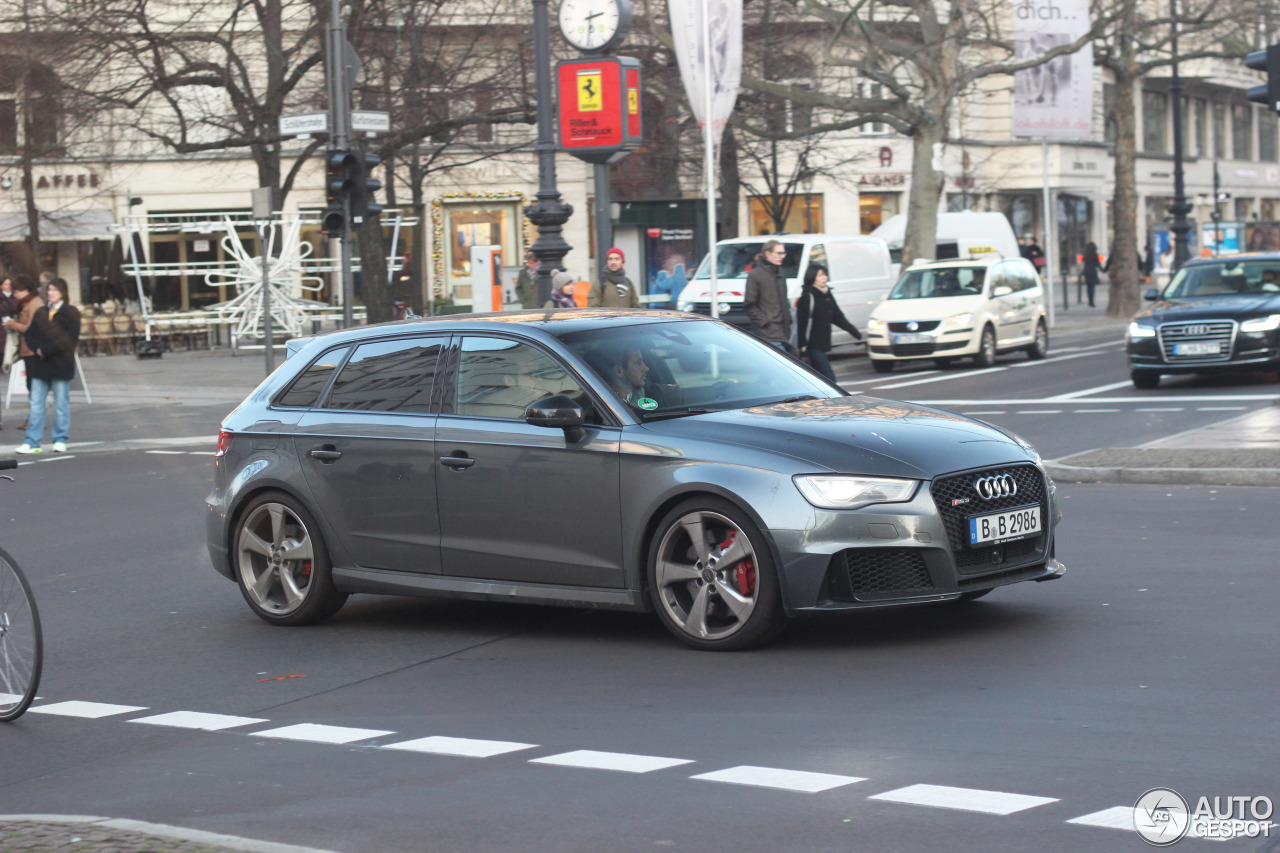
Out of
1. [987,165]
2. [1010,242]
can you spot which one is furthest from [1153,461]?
[987,165]

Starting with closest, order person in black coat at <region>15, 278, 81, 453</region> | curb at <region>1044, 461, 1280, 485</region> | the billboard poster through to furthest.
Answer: curb at <region>1044, 461, 1280, 485</region>
person in black coat at <region>15, 278, 81, 453</region>
the billboard poster

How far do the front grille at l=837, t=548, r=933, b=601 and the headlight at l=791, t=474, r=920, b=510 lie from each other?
0.66 ft

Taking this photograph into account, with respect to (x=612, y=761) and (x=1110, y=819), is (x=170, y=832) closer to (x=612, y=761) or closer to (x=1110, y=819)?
(x=612, y=761)

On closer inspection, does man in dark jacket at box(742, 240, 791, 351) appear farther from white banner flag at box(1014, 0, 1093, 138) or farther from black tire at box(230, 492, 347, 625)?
white banner flag at box(1014, 0, 1093, 138)

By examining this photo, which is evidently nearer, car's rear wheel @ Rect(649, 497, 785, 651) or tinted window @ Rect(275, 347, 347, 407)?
car's rear wheel @ Rect(649, 497, 785, 651)

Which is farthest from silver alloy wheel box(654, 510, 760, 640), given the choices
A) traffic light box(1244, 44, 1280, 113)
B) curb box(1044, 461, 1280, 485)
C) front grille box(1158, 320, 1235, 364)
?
front grille box(1158, 320, 1235, 364)

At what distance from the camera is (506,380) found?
27.6 ft

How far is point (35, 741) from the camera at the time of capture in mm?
6781

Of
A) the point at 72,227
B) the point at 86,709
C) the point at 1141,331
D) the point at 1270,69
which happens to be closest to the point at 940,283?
the point at 1141,331

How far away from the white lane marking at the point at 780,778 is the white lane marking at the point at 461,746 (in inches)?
32.6

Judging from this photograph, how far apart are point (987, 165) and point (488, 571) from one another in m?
54.8

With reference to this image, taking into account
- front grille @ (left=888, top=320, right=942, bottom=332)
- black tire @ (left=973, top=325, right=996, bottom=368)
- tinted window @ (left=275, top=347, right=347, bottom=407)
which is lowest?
black tire @ (left=973, top=325, right=996, bottom=368)

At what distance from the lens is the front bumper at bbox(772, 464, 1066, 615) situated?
7301mm

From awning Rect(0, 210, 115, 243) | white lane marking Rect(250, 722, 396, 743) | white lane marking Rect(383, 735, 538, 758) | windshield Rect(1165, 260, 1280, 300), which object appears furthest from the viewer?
awning Rect(0, 210, 115, 243)
